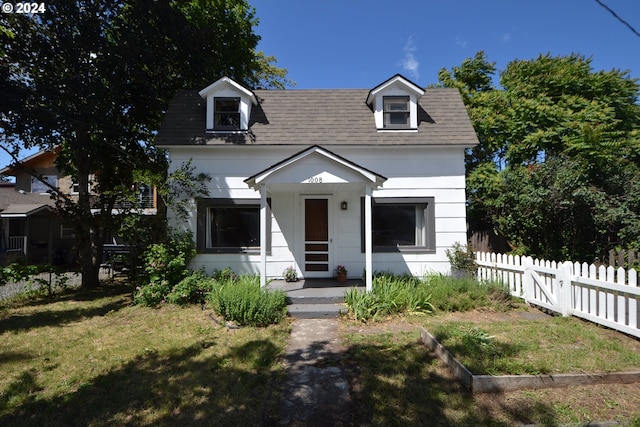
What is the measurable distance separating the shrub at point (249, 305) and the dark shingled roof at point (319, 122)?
4716 mm

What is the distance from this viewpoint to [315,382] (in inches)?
160

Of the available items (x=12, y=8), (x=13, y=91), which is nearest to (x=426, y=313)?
(x=13, y=91)

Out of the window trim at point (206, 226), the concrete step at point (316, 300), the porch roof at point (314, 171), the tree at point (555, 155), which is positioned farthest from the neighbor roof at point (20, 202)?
the tree at point (555, 155)

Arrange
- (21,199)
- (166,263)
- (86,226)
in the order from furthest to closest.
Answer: (21,199)
(86,226)
(166,263)

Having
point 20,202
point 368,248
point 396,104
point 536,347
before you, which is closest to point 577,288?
point 536,347

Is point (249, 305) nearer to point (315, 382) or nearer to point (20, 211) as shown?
point (315, 382)

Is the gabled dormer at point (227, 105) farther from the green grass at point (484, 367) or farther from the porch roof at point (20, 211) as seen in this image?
the porch roof at point (20, 211)

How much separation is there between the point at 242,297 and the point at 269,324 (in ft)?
2.57

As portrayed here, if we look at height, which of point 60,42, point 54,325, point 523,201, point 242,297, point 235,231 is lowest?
point 54,325

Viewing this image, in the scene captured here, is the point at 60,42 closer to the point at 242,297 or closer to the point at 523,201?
the point at 242,297

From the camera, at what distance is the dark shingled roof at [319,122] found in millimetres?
9562

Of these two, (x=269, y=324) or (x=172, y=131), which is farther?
(x=172, y=131)

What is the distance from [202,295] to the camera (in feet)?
26.1

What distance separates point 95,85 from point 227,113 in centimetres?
368
